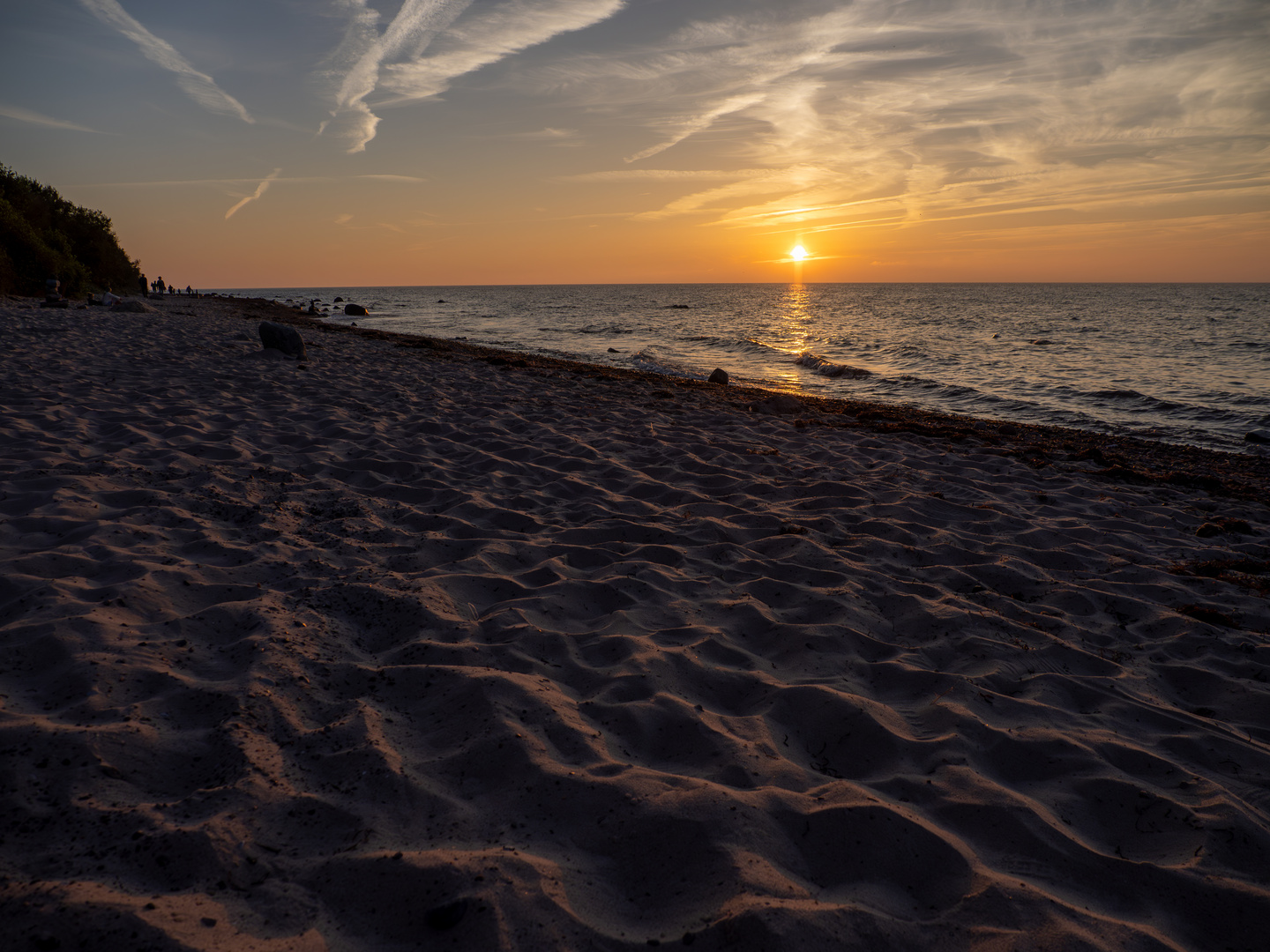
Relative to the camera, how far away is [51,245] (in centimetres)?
2867

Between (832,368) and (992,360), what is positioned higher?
(992,360)

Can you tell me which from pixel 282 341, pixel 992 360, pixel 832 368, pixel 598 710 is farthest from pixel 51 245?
pixel 992 360

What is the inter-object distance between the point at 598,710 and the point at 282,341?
11.7 meters

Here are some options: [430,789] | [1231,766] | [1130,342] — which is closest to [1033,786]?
[1231,766]

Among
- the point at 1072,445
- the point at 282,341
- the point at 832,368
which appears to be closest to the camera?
the point at 1072,445

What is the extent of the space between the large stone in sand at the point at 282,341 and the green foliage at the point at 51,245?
67.1 feet

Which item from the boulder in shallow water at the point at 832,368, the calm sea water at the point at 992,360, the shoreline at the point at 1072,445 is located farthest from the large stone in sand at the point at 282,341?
the boulder in shallow water at the point at 832,368

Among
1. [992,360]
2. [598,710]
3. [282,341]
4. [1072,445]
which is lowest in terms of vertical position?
[598,710]

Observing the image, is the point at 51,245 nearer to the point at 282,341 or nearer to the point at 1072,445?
the point at 282,341

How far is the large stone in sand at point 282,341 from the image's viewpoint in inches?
455

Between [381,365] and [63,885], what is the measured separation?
1144 centimetres

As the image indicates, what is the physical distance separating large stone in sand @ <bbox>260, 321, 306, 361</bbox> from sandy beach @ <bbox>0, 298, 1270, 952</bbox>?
6.22 metres

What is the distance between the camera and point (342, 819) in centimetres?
189

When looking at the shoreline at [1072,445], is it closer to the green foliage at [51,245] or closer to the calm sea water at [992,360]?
the calm sea water at [992,360]
